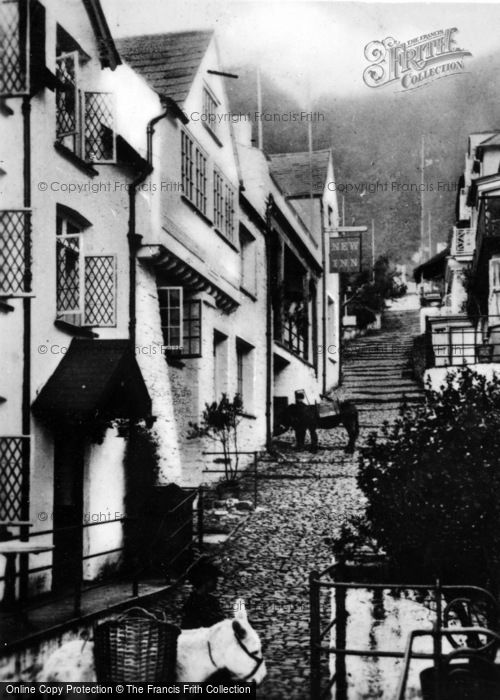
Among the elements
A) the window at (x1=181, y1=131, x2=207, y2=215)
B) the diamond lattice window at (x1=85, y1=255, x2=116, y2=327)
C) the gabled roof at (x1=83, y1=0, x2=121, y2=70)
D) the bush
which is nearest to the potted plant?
the window at (x1=181, y1=131, x2=207, y2=215)

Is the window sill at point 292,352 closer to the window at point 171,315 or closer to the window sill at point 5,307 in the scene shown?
the window at point 171,315

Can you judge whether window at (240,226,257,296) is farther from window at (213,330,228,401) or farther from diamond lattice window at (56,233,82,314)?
diamond lattice window at (56,233,82,314)

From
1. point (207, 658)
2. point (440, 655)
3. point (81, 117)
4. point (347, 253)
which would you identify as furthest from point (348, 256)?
point (440, 655)

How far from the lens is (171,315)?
38.3 feet

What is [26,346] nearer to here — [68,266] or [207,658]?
[68,266]

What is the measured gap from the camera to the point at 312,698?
6176 millimetres

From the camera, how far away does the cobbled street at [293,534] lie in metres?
7.37

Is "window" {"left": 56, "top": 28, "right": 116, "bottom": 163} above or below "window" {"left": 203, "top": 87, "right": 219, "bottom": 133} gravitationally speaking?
below

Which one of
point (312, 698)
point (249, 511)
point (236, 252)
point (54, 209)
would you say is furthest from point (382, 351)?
point (312, 698)

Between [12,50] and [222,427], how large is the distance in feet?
18.2

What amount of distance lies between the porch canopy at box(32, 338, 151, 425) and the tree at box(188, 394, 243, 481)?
191 cm

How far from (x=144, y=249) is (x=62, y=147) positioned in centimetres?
213

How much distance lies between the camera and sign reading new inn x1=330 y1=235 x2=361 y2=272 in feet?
55.7

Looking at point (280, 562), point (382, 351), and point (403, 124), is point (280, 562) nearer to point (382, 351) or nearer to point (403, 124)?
point (403, 124)
